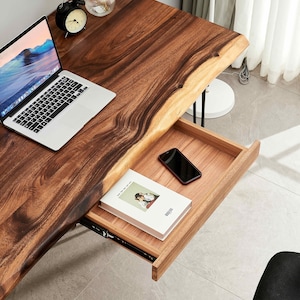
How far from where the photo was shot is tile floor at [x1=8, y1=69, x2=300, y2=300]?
2322 mm

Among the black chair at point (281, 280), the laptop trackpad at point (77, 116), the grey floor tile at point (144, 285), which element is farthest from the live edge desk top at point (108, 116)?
the grey floor tile at point (144, 285)

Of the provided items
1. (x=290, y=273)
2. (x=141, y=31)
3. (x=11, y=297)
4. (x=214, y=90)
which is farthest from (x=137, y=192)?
(x=214, y=90)

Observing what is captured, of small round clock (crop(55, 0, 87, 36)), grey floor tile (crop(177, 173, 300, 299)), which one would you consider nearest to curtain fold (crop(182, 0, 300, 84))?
grey floor tile (crop(177, 173, 300, 299))

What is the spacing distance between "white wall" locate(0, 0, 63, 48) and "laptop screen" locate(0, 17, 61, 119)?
21 centimetres

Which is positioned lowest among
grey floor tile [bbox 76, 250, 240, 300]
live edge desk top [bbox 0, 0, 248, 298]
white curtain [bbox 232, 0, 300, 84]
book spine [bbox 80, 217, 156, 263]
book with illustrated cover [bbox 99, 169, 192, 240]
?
grey floor tile [bbox 76, 250, 240, 300]

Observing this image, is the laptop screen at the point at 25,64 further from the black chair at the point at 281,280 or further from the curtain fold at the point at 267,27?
the curtain fold at the point at 267,27

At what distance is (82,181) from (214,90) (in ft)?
4.12

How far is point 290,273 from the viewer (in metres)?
1.84

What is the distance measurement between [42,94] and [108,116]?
201 millimetres

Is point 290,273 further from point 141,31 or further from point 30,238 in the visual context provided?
point 141,31

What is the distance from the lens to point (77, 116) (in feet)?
6.31

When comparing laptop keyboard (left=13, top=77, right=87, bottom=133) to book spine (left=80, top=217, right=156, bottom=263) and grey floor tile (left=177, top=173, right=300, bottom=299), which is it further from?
grey floor tile (left=177, top=173, right=300, bottom=299)

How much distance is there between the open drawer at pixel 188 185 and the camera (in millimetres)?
1726

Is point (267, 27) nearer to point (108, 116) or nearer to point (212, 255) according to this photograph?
point (212, 255)
